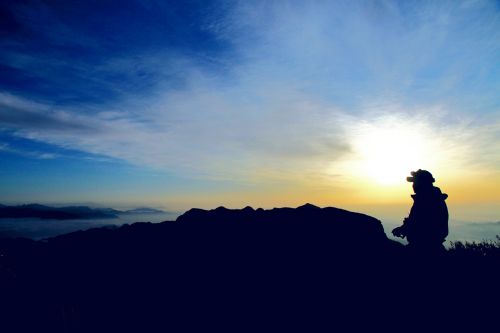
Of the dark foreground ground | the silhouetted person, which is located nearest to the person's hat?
the silhouetted person

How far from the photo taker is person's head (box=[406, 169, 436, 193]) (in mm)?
10953

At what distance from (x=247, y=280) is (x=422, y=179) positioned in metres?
6.89

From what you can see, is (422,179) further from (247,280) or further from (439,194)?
(247,280)

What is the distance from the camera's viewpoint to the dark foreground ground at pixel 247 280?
24.7 feet

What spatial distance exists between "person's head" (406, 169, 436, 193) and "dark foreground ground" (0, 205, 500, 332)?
1900 mm

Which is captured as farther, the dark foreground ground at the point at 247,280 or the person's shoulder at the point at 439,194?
the person's shoulder at the point at 439,194

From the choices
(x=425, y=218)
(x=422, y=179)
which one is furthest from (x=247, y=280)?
(x=422, y=179)

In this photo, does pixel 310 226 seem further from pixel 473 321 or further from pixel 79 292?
pixel 79 292

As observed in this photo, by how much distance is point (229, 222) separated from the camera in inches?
421

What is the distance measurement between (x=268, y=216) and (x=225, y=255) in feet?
7.78

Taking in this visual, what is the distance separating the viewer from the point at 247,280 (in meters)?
8.54

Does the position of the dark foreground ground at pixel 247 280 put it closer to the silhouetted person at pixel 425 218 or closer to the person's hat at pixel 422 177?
the silhouetted person at pixel 425 218

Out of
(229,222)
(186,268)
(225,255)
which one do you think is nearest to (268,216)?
(229,222)

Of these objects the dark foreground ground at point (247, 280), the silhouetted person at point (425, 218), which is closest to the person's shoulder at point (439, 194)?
the silhouetted person at point (425, 218)
